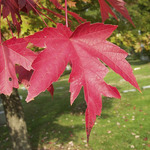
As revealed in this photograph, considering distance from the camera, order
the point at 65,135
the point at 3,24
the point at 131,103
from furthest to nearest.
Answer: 1. the point at 131,103
2. the point at 65,135
3. the point at 3,24

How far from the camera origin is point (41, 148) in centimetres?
463

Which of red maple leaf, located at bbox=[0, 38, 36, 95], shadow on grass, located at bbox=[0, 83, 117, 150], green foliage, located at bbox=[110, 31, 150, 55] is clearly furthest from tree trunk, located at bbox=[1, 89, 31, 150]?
red maple leaf, located at bbox=[0, 38, 36, 95]

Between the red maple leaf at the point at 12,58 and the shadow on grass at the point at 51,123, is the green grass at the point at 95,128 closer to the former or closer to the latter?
the shadow on grass at the point at 51,123

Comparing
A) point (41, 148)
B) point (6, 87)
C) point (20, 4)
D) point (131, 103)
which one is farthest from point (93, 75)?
point (131, 103)

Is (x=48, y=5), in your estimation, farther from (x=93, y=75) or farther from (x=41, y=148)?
(x=41, y=148)

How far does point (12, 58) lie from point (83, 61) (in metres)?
0.24

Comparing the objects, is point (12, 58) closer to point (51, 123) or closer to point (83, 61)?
point (83, 61)

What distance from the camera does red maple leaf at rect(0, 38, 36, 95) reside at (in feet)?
2.03

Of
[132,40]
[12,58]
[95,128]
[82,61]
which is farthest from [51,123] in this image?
[82,61]

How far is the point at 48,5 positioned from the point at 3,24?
67 centimetres

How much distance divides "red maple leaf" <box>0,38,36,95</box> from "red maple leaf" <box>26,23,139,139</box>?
0.38ft

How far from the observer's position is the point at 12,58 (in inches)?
25.3

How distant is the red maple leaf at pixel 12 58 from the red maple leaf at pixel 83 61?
12cm

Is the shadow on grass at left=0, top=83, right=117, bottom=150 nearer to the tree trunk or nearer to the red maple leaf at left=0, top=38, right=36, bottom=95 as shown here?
the tree trunk
